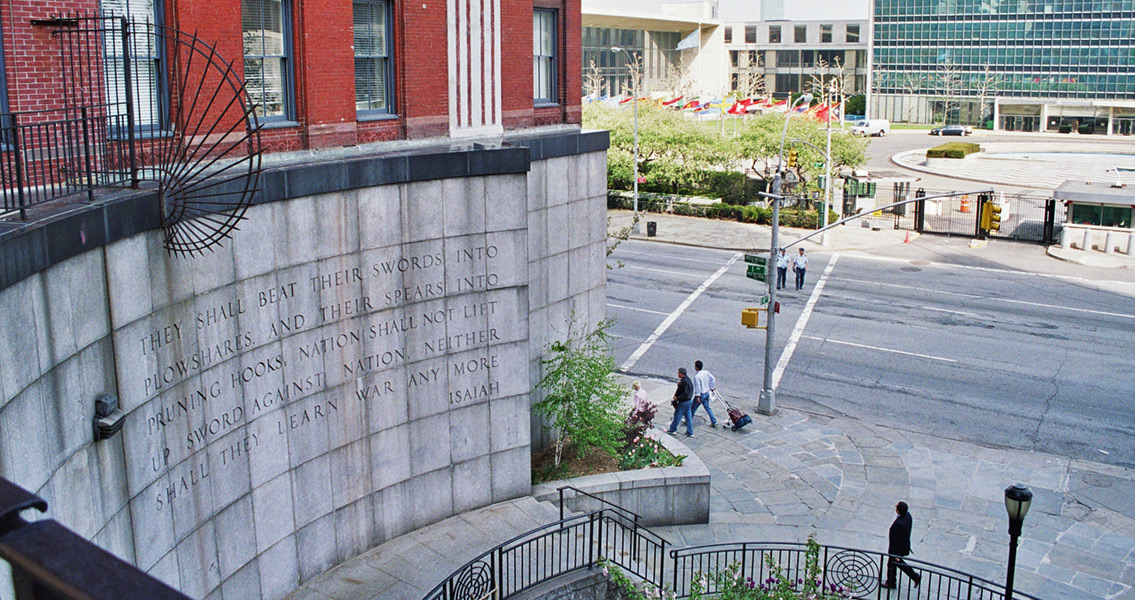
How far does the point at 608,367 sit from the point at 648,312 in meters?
14.3

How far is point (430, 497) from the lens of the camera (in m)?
15.3

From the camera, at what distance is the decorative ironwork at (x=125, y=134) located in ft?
32.9

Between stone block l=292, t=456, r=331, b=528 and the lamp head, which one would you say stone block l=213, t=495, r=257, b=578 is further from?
the lamp head

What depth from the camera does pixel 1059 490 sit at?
20.0 metres

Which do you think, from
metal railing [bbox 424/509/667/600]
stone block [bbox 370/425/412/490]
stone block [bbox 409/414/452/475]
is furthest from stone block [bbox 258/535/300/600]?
stone block [bbox 409/414/452/475]

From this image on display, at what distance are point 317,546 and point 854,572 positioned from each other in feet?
28.4

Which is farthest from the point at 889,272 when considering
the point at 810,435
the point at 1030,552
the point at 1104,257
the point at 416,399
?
the point at 416,399

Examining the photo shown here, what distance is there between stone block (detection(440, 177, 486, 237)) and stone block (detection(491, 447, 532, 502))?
3.61 meters

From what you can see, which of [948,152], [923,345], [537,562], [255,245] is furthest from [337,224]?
[948,152]

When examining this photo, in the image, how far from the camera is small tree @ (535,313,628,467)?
18.1 metres

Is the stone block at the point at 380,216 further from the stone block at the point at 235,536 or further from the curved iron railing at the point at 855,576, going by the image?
the curved iron railing at the point at 855,576

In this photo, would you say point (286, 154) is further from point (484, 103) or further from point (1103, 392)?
point (1103, 392)

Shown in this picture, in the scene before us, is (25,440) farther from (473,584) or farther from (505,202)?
(505,202)

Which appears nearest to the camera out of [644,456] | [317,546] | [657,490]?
[317,546]
